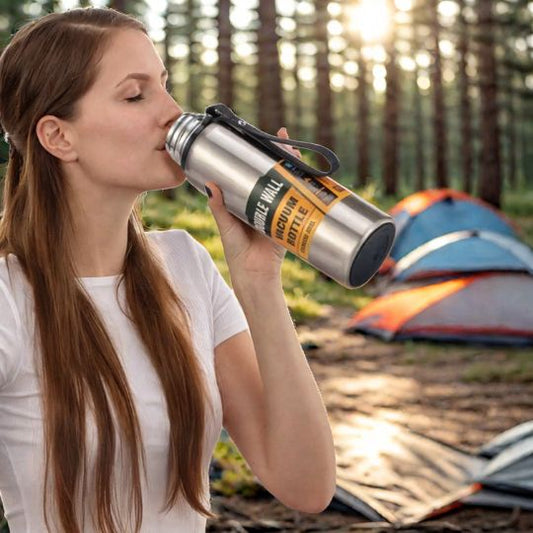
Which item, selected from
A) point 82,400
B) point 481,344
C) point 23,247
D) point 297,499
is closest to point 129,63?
point 23,247

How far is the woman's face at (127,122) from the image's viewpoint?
1.79 m

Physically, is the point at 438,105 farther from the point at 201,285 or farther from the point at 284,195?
the point at 284,195

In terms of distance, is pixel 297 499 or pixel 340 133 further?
pixel 340 133

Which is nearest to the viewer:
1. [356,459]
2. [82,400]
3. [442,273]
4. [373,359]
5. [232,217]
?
[82,400]

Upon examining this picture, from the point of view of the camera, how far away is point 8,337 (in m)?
1.72

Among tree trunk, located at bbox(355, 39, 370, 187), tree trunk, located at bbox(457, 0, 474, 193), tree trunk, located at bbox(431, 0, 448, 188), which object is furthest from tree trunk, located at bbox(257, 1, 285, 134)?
tree trunk, located at bbox(355, 39, 370, 187)

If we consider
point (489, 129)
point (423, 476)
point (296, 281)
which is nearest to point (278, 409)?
point (423, 476)

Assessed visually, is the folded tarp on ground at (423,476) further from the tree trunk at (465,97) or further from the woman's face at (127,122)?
the tree trunk at (465,97)

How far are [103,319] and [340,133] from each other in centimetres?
6728

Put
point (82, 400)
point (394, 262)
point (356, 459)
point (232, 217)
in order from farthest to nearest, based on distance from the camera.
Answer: point (394, 262) < point (356, 459) < point (232, 217) < point (82, 400)

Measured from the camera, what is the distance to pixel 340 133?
68.4m

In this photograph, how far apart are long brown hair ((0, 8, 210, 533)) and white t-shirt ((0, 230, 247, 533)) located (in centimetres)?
2

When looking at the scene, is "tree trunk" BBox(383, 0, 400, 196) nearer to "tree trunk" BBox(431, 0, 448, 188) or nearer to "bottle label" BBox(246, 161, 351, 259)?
"tree trunk" BBox(431, 0, 448, 188)

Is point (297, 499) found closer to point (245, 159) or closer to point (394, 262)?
point (245, 159)
